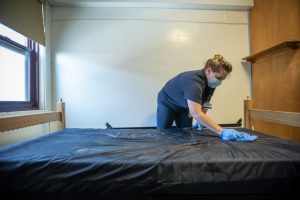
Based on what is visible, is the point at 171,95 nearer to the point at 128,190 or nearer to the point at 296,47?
the point at 128,190

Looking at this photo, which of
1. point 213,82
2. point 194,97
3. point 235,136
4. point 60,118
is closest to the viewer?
point 235,136

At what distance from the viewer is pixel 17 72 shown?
2.11 meters

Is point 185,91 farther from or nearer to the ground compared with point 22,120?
farther from the ground

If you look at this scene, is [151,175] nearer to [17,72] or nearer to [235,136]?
[235,136]

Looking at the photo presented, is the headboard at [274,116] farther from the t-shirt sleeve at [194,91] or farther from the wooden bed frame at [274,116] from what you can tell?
the t-shirt sleeve at [194,91]

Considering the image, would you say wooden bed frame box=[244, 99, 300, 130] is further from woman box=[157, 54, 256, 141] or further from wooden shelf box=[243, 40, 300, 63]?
wooden shelf box=[243, 40, 300, 63]

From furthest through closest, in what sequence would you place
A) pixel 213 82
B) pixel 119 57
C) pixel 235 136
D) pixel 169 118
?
pixel 119 57, pixel 169 118, pixel 213 82, pixel 235 136

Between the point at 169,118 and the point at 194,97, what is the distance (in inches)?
20.6

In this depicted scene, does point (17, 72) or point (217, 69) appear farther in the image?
point (17, 72)

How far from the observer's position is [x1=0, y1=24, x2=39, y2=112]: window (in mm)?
1864

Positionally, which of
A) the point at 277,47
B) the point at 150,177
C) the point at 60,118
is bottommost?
the point at 150,177

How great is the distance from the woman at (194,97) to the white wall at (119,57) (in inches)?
23.1

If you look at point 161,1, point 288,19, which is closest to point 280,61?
point 288,19

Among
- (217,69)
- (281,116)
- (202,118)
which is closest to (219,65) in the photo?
(217,69)
